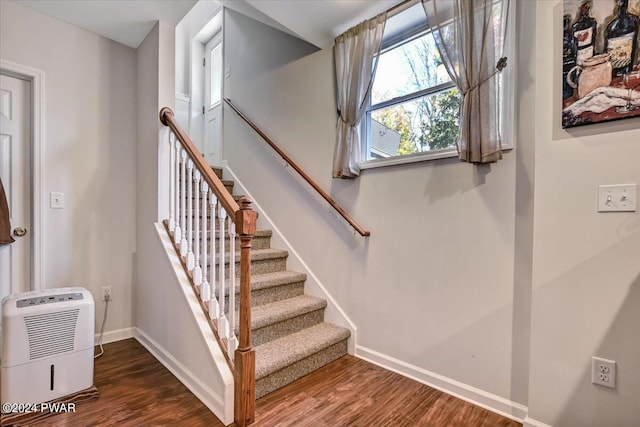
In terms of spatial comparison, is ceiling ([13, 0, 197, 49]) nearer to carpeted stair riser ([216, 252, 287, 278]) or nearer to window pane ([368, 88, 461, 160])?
window pane ([368, 88, 461, 160])

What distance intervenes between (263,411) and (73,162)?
7.43 ft

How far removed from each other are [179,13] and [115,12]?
45cm

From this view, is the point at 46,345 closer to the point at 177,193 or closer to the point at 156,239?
the point at 156,239

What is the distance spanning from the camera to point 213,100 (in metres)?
4.35

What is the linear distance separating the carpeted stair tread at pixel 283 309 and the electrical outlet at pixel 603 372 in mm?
1606

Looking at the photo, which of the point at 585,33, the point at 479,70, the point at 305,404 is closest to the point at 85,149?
the point at 305,404

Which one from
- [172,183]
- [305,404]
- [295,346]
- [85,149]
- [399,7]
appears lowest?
[305,404]

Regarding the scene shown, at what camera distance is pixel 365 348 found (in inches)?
89.8

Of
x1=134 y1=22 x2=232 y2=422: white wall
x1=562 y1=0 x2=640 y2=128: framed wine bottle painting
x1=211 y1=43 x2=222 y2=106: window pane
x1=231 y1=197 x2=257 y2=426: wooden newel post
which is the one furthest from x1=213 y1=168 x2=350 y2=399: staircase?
x1=211 y1=43 x2=222 y2=106: window pane

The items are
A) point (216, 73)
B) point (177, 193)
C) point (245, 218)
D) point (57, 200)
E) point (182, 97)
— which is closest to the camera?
point (245, 218)

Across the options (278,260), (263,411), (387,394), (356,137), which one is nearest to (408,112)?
(356,137)

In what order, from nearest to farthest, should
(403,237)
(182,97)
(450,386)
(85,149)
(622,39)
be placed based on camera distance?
1. (622,39)
2. (450,386)
3. (403,237)
4. (85,149)
5. (182,97)

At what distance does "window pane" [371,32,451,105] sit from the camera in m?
2.02

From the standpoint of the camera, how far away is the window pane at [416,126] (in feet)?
6.40
